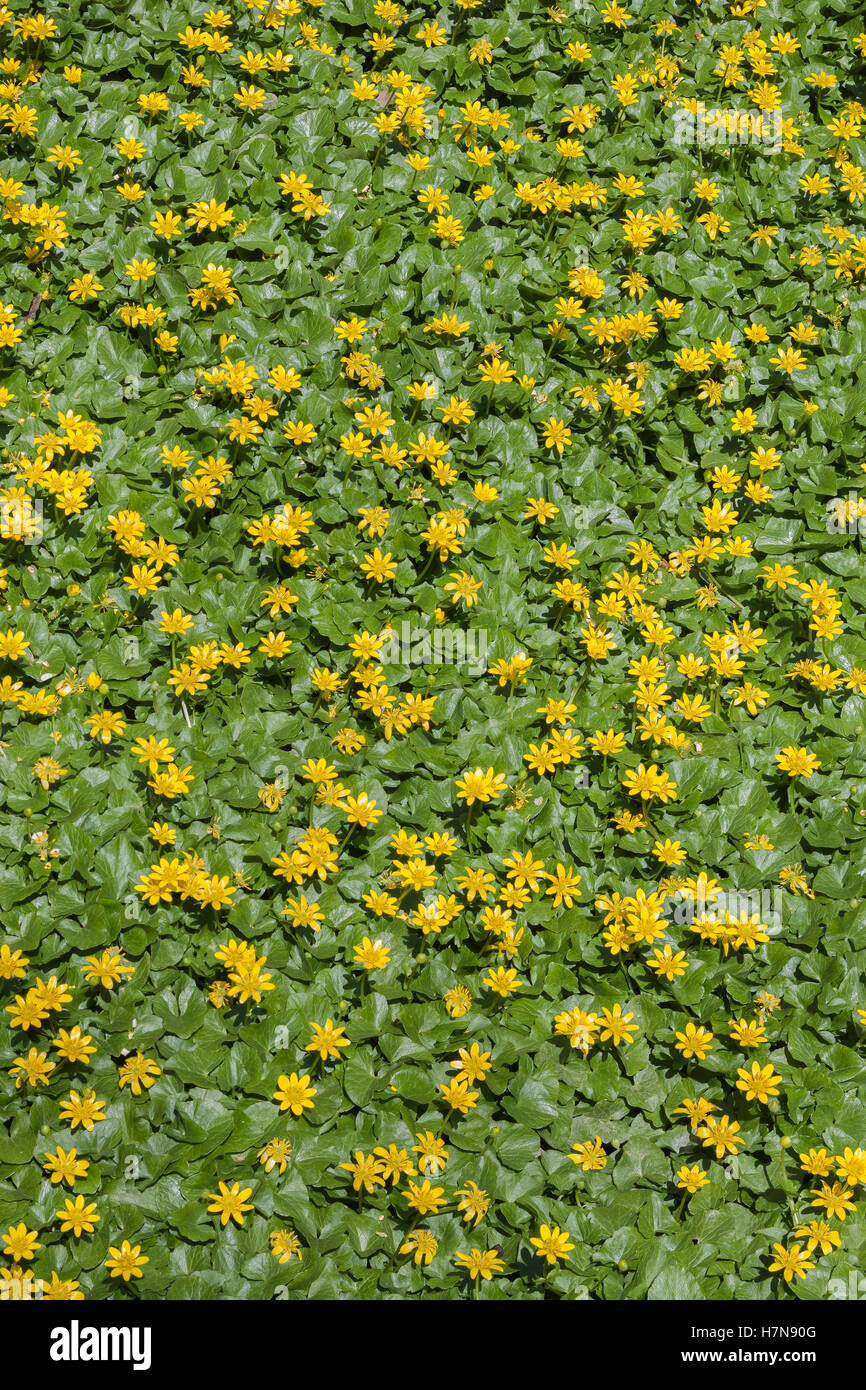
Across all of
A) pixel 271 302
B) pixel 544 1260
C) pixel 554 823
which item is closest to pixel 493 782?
pixel 554 823

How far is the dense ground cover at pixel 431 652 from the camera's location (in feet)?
10.4

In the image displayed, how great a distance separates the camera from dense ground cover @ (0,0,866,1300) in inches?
125

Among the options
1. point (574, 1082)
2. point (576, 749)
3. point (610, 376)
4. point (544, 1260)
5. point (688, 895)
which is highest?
point (610, 376)

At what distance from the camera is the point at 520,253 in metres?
4.89

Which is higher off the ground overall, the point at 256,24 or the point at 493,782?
the point at 256,24

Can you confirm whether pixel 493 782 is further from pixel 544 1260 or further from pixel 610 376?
pixel 610 376

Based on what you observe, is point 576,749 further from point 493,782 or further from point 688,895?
point 688,895

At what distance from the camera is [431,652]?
4004mm

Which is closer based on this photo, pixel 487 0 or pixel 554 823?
pixel 554 823
